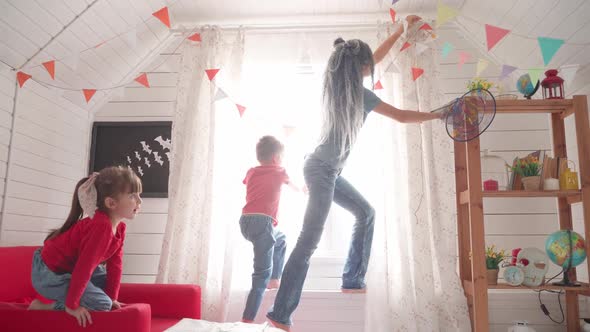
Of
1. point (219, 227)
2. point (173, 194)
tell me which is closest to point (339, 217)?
point (219, 227)

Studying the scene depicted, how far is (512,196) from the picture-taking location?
264 centimetres

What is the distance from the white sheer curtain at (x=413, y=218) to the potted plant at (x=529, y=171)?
54 centimetres

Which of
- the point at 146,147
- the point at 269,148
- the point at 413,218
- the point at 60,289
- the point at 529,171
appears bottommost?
the point at 60,289

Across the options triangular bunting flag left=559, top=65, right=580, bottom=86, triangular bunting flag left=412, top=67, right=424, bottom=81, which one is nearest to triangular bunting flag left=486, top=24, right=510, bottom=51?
triangular bunting flag left=559, top=65, right=580, bottom=86

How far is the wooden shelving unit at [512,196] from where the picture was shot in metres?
2.53

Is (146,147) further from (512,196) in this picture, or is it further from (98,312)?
(512,196)

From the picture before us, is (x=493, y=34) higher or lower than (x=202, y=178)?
higher

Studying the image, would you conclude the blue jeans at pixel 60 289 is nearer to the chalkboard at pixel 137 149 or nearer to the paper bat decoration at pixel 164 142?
the chalkboard at pixel 137 149

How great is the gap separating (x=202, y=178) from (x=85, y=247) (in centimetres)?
135

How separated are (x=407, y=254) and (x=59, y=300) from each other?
6.56ft

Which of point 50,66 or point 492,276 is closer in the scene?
point 492,276

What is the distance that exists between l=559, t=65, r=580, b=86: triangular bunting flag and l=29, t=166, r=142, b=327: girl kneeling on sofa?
2.52 metres

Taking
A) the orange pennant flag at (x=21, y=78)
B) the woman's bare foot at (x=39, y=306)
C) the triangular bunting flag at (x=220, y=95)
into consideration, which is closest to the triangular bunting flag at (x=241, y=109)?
the triangular bunting flag at (x=220, y=95)

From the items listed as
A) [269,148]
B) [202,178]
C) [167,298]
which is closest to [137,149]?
[202,178]
